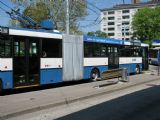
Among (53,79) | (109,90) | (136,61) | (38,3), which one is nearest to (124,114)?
(109,90)

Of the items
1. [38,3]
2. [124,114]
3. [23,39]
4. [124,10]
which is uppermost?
[124,10]

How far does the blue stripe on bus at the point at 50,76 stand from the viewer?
17689 mm

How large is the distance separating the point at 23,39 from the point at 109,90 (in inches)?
175

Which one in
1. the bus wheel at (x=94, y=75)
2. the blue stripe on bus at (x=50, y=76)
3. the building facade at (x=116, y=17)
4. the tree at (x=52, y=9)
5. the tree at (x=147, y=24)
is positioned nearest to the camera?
the blue stripe on bus at (x=50, y=76)

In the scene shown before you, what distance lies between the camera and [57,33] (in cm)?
1908

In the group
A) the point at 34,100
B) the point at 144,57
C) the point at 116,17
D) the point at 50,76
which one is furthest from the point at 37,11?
the point at 116,17

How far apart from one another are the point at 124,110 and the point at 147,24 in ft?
252

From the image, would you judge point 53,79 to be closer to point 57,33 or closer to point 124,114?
point 57,33

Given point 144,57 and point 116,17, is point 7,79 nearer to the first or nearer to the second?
point 144,57

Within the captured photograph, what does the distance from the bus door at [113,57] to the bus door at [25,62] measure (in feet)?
26.0

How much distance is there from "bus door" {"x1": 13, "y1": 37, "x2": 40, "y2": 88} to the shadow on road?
155 inches

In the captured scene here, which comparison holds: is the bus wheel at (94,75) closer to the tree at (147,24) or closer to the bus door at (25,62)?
the bus door at (25,62)

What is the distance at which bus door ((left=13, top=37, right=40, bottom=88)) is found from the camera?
631 inches

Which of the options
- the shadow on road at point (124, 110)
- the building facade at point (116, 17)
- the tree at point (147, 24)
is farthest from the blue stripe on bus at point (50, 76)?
the building facade at point (116, 17)
